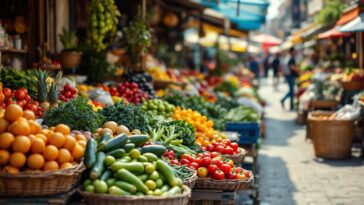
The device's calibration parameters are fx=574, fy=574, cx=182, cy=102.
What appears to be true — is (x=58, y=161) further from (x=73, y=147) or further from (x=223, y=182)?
(x=223, y=182)

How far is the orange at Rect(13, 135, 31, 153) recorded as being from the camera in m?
4.27

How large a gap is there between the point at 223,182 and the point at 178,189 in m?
1.14

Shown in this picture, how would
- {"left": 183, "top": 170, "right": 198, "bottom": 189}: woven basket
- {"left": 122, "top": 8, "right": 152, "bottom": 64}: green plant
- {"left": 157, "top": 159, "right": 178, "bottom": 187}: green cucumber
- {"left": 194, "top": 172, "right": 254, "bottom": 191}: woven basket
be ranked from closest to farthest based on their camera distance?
{"left": 157, "top": 159, "right": 178, "bottom": 187}: green cucumber < {"left": 183, "top": 170, "right": 198, "bottom": 189}: woven basket < {"left": 194, "top": 172, "right": 254, "bottom": 191}: woven basket < {"left": 122, "top": 8, "right": 152, "bottom": 64}: green plant

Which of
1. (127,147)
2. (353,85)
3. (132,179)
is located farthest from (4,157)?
(353,85)

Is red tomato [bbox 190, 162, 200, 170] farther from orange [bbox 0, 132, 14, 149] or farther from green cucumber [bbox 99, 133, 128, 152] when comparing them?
orange [bbox 0, 132, 14, 149]

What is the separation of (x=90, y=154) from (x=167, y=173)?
644 millimetres

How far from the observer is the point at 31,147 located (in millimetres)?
4324

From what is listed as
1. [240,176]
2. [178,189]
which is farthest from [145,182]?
[240,176]

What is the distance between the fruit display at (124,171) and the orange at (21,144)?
47 cm

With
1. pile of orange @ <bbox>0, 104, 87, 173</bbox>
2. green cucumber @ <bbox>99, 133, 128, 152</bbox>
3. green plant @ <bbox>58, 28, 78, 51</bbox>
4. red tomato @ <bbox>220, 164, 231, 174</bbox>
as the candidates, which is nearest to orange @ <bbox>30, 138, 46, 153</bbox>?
pile of orange @ <bbox>0, 104, 87, 173</bbox>

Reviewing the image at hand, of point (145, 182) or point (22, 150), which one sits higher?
point (22, 150)

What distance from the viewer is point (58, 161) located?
436 centimetres

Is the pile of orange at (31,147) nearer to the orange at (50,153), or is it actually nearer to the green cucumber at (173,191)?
the orange at (50,153)

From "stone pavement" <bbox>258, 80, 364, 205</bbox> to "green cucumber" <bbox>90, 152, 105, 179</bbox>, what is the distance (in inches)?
167
